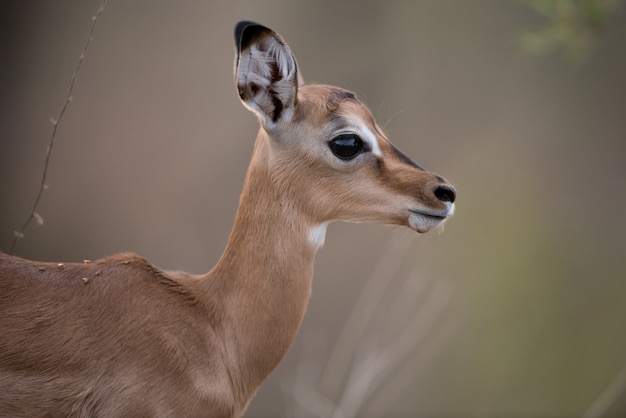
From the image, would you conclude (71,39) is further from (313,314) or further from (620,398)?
(620,398)

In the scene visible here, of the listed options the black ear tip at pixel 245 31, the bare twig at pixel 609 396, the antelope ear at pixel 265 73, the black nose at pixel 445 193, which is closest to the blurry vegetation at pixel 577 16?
the black nose at pixel 445 193

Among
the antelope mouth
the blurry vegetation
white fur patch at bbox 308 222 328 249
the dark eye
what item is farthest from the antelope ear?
the blurry vegetation

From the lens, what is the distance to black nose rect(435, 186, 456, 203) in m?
4.12

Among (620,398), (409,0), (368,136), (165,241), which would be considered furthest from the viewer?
(409,0)

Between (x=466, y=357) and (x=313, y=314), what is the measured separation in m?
1.49

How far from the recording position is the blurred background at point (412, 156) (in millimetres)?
9344

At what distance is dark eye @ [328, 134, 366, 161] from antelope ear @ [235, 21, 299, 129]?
0.22m

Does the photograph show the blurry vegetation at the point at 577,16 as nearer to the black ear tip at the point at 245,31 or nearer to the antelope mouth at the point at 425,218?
the antelope mouth at the point at 425,218

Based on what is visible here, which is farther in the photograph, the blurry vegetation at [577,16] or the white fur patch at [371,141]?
the blurry vegetation at [577,16]

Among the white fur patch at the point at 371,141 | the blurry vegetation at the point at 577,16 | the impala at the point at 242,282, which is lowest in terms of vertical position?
the impala at the point at 242,282

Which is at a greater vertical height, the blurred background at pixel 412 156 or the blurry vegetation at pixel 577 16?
the blurry vegetation at pixel 577 16

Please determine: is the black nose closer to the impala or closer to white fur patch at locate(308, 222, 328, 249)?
the impala

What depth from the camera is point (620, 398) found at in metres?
9.07

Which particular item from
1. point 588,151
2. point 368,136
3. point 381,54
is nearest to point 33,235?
point 381,54
